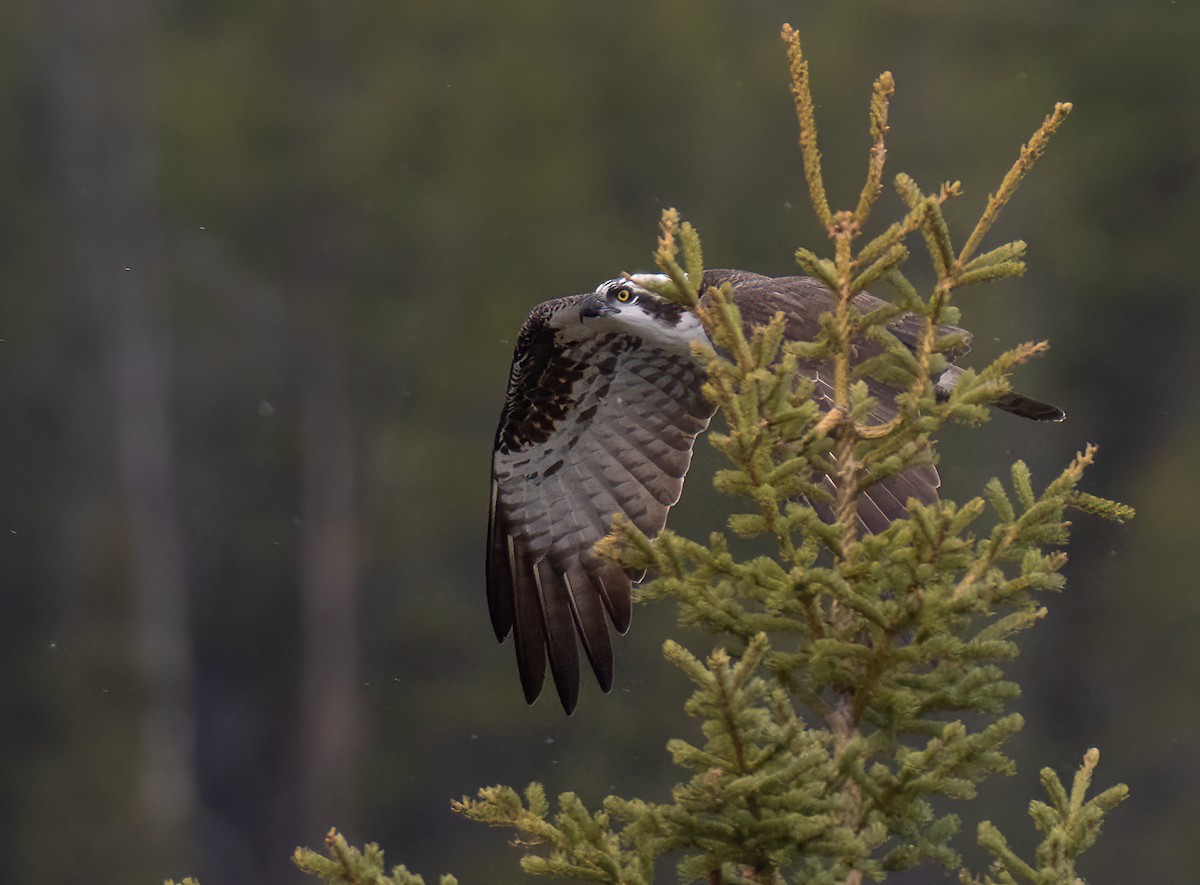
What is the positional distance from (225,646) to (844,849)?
15.9 meters

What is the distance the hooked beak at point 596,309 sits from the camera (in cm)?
547

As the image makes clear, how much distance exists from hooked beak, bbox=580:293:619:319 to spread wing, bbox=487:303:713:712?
0.15 meters

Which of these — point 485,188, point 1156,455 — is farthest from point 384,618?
point 1156,455

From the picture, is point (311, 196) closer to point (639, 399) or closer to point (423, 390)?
point (423, 390)

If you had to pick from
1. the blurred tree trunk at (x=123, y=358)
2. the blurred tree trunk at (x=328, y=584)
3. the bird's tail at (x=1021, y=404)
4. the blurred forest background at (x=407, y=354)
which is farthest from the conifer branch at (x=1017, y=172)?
the blurred tree trunk at (x=123, y=358)

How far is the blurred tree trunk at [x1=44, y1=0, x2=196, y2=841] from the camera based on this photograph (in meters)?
18.2

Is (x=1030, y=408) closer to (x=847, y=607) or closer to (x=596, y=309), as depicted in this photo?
(x=596, y=309)

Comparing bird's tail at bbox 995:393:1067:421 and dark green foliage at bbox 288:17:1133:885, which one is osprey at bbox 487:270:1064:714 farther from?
dark green foliage at bbox 288:17:1133:885

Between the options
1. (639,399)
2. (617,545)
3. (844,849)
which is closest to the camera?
(844,849)

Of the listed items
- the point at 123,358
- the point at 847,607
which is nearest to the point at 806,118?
the point at 847,607

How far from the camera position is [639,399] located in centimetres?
606

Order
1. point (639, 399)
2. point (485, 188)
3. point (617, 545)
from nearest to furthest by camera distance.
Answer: point (617, 545)
point (639, 399)
point (485, 188)

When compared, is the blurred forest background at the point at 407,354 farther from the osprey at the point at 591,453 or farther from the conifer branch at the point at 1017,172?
the conifer branch at the point at 1017,172

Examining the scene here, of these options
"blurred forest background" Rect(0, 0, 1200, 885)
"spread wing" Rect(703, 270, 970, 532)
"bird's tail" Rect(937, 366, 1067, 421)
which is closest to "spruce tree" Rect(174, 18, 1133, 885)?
"spread wing" Rect(703, 270, 970, 532)
